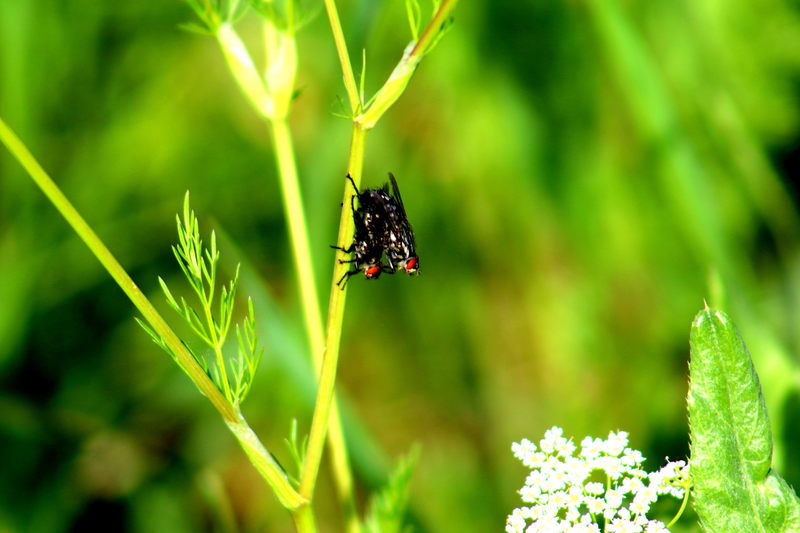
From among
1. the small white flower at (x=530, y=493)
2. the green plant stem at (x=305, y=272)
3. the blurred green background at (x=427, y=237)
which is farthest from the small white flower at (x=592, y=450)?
the blurred green background at (x=427, y=237)

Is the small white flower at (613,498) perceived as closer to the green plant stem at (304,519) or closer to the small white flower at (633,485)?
the small white flower at (633,485)

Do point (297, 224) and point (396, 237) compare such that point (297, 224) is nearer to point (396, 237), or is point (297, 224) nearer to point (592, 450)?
point (396, 237)

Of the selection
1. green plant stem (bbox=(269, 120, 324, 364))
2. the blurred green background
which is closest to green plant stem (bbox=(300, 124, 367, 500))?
green plant stem (bbox=(269, 120, 324, 364))

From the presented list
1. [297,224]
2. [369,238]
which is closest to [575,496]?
[369,238]

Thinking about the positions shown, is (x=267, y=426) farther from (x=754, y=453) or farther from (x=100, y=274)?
(x=754, y=453)

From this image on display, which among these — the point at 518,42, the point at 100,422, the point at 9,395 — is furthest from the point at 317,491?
the point at 518,42

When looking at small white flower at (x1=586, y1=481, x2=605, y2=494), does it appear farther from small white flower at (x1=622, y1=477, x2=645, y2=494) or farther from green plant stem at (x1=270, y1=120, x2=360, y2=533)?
green plant stem at (x1=270, y1=120, x2=360, y2=533)
